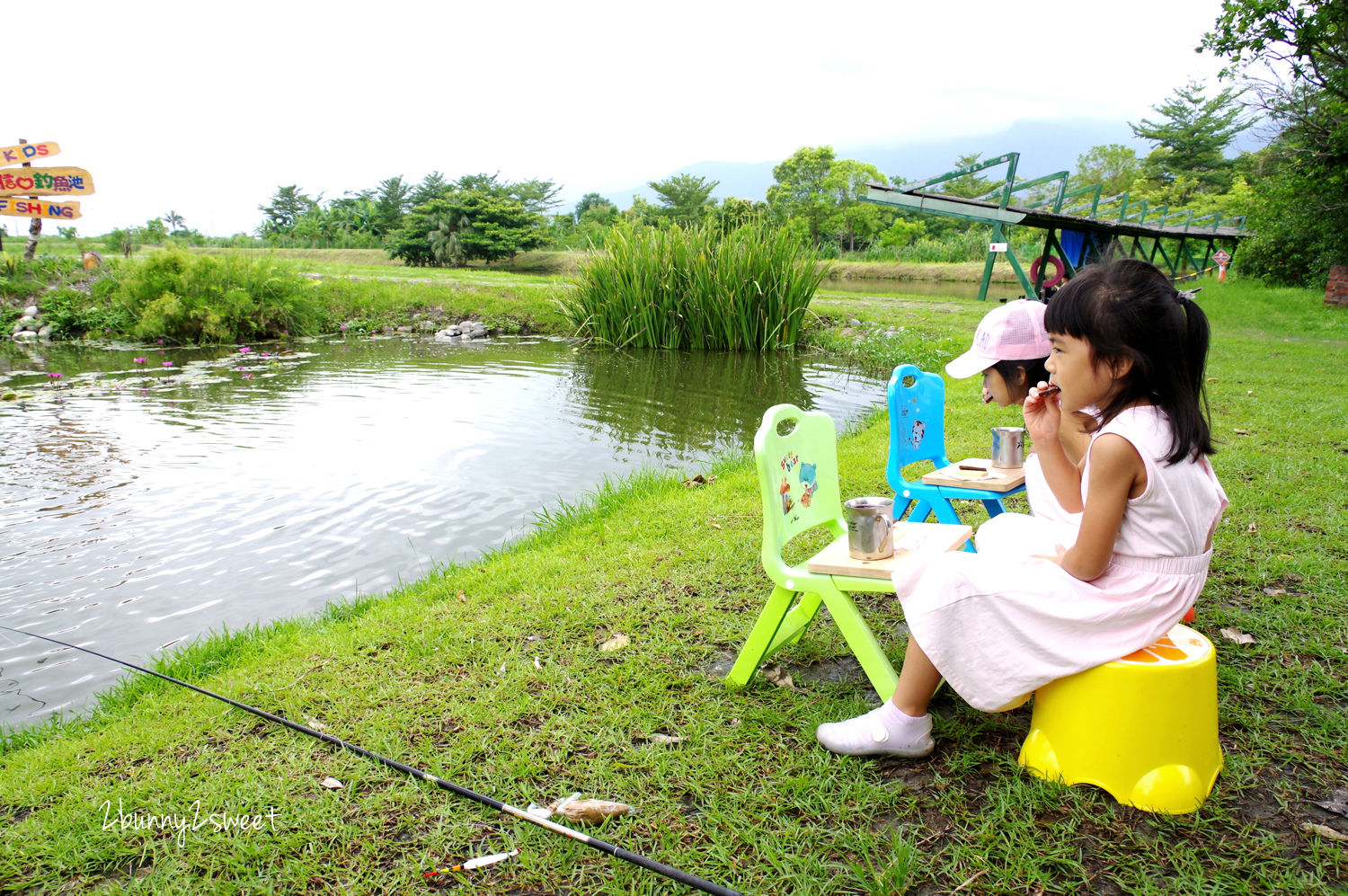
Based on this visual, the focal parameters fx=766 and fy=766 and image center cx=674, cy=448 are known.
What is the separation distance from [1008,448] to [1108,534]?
1.58 metres

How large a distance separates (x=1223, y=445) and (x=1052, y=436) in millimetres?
4638

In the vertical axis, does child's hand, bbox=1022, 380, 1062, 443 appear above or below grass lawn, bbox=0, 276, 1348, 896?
above

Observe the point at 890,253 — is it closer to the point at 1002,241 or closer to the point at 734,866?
the point at 1002,241

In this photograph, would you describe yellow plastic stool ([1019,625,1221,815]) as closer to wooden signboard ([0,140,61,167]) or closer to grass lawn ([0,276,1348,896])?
grass lawn ([0,276,1348,896])

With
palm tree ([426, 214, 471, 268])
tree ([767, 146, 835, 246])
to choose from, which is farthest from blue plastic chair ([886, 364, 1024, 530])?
tree ([767, 146, 835, 246])

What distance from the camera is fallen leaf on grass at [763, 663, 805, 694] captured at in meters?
2.79

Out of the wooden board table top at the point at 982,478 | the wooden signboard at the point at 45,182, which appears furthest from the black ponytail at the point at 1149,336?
the wooden signboard at the point at 45,182

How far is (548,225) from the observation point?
1566 inches

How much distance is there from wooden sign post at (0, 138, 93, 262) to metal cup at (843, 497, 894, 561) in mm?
21453

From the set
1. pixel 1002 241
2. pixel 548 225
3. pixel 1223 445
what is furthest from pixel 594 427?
pixel 548 225

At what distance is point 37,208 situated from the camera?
17.7 m

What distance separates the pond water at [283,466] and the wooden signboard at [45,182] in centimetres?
738

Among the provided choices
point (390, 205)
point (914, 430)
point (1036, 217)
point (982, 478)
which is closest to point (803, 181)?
point (390, 205)

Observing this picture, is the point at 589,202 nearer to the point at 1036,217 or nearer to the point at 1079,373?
the point at 1036,217
